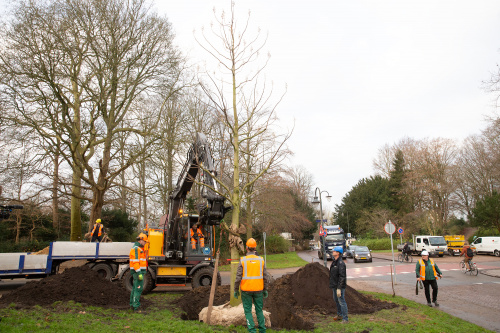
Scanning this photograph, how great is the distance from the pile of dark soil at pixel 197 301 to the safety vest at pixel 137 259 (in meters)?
1.61

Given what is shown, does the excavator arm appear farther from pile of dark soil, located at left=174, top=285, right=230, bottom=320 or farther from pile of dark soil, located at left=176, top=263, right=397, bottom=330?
pile of dark soil, located at left=176, top=263, right=397, bottom=330

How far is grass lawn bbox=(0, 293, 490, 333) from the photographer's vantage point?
7.02 m

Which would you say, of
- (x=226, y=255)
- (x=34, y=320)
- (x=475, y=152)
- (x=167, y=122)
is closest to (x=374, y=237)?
(x=475, y=152)

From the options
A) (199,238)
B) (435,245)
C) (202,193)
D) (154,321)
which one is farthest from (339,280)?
(435,245)

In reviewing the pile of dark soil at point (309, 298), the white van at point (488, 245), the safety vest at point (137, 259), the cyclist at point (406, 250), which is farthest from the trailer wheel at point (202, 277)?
the white van at point (488, 245)

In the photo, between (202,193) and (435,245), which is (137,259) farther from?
(435,245)

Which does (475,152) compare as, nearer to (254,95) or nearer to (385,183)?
(385,183)

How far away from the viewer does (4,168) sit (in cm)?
1647

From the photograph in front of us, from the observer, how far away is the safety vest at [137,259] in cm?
938

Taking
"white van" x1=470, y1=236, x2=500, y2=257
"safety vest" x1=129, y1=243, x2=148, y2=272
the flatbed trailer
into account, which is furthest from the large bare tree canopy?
"white van" x1=470, y1=236, x2=500, y2=257

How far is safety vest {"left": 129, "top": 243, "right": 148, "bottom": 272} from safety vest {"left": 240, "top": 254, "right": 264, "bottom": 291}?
3954 millimetres

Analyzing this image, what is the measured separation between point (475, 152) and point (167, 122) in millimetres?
39472

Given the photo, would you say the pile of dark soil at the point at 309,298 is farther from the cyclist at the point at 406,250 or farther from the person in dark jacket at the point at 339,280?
the cyclist at the point at 406,250

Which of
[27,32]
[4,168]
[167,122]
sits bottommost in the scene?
[4,168]
